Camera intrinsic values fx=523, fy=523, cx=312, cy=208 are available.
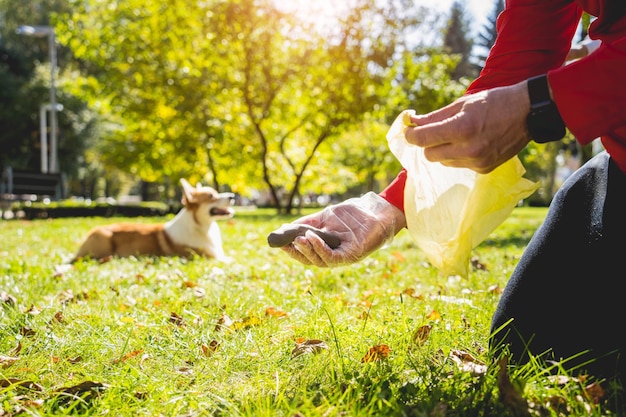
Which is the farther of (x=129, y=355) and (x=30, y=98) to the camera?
(x=30, y=98)

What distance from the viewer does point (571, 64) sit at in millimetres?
1369

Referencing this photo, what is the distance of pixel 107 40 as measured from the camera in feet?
58.4

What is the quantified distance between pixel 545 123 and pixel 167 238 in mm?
5348

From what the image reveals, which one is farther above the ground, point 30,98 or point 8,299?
point 30,98

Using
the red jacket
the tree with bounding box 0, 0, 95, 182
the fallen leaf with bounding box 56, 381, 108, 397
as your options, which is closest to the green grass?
the fallen leaf with bounding box 56, 381, 108, 397

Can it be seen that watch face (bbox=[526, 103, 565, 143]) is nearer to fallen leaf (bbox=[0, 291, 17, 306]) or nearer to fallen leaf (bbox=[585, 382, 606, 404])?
fallen leaf (bbox=[585, 382, 606, 404])

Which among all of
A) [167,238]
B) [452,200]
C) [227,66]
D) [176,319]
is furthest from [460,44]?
[452,200]

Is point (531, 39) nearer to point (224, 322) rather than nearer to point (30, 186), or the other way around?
point (224, 322)

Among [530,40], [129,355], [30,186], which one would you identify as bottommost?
[30,186]

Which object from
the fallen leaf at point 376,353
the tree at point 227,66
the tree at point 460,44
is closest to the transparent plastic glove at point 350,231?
the fallen leaf at point 376,353

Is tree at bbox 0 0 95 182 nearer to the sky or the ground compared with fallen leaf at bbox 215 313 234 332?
nearer to the sky

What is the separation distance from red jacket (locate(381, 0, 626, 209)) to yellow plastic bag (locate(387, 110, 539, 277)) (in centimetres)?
15

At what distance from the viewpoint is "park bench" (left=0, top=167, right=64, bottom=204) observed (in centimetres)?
1895

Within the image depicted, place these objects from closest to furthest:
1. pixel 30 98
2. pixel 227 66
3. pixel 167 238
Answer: pixel 167 238 → pixel 227 66 → pixel 30 98
